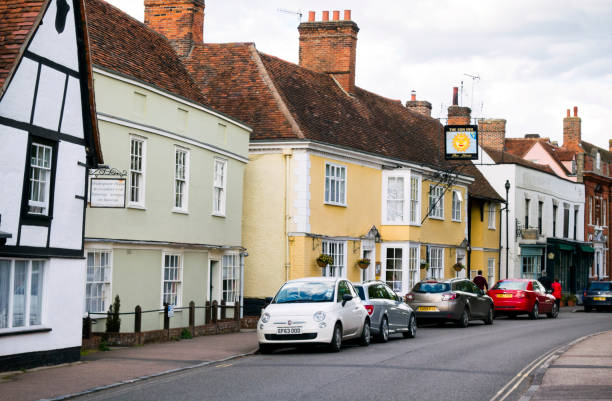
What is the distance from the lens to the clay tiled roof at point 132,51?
23.4 metres

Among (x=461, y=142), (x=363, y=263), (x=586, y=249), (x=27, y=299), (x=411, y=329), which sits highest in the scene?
(x=461, y=142)

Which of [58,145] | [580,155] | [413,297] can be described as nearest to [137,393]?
[58,145]

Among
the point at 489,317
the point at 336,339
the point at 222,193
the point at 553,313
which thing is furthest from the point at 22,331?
the point at 553,313

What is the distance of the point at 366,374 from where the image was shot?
1558cm

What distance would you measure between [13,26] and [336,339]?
9.05 metres

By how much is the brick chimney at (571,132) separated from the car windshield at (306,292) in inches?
1997

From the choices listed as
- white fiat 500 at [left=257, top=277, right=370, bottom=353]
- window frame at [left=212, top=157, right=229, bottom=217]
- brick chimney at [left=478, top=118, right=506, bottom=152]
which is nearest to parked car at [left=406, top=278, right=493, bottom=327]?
window frame at [left=212, top=157, right=229, bottom=217]

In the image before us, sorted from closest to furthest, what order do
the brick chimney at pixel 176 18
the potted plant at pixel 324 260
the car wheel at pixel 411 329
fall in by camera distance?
the car wheel at pixel 411 329, the potted plant at pixel 324 260, the brick chimney at pixel 176 18

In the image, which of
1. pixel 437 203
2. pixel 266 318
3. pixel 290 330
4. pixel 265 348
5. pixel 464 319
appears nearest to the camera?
pixel 290 330

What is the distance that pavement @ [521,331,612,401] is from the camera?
1298cm

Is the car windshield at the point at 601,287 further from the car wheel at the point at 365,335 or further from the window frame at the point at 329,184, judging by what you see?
the car wheel at the point at 365,335

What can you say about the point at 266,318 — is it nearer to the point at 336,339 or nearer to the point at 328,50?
the point at 336,339

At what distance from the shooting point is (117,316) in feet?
68.3

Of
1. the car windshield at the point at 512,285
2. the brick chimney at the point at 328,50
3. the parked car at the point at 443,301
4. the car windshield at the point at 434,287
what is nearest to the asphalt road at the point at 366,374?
the parked car at the point at 443,301
